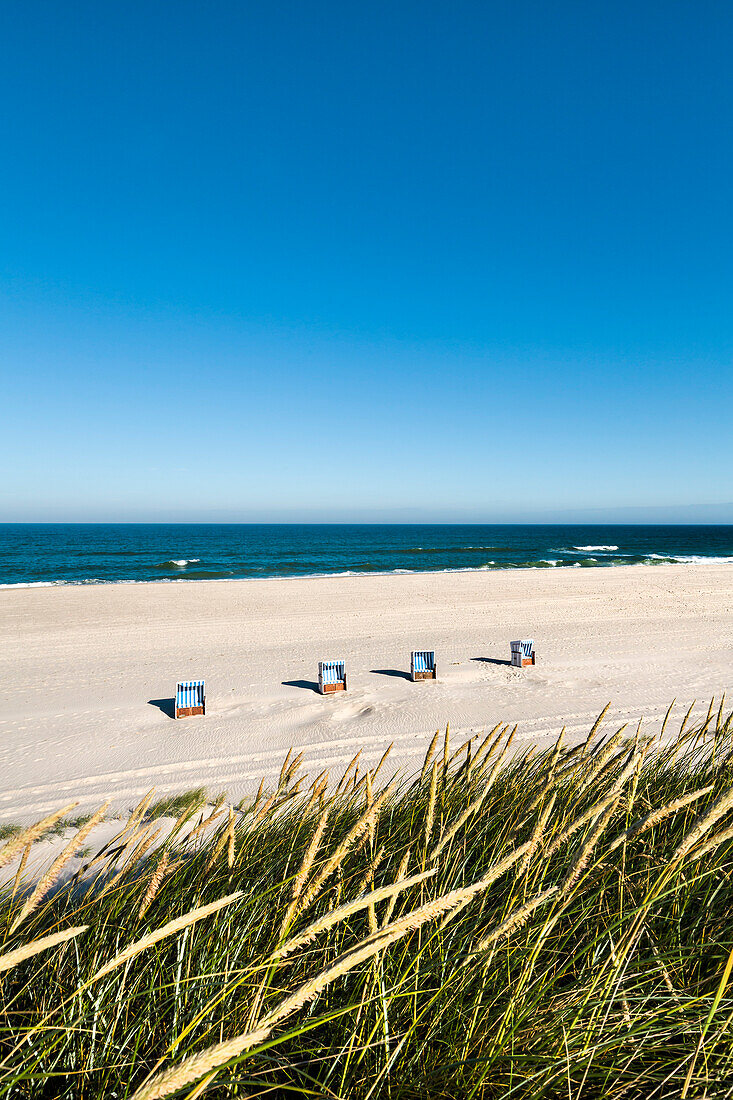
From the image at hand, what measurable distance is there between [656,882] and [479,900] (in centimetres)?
60

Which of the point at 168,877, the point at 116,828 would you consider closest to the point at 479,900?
the point at 168,877

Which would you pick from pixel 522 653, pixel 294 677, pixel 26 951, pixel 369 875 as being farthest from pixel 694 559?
pixel 26 951

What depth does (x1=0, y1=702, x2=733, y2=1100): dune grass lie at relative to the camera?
141cm

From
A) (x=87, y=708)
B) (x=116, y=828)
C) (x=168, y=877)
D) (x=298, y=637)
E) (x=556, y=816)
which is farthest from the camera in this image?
(x=298, y=637)

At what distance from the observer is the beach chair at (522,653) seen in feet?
39.5

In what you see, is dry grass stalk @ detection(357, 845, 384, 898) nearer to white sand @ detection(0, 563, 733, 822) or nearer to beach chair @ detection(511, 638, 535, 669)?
white sand @ detection(0, 563, 733, 822)

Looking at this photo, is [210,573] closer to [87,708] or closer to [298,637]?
[298,637]

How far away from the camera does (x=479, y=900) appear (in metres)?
1.97

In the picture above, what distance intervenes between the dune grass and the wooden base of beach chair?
293 inches

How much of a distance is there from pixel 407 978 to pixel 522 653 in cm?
1100

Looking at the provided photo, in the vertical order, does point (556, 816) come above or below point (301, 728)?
above

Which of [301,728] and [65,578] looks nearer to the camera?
[301,728]

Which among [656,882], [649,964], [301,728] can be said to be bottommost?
[301,728]

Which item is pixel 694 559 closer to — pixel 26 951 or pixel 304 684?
pixel 304 684
